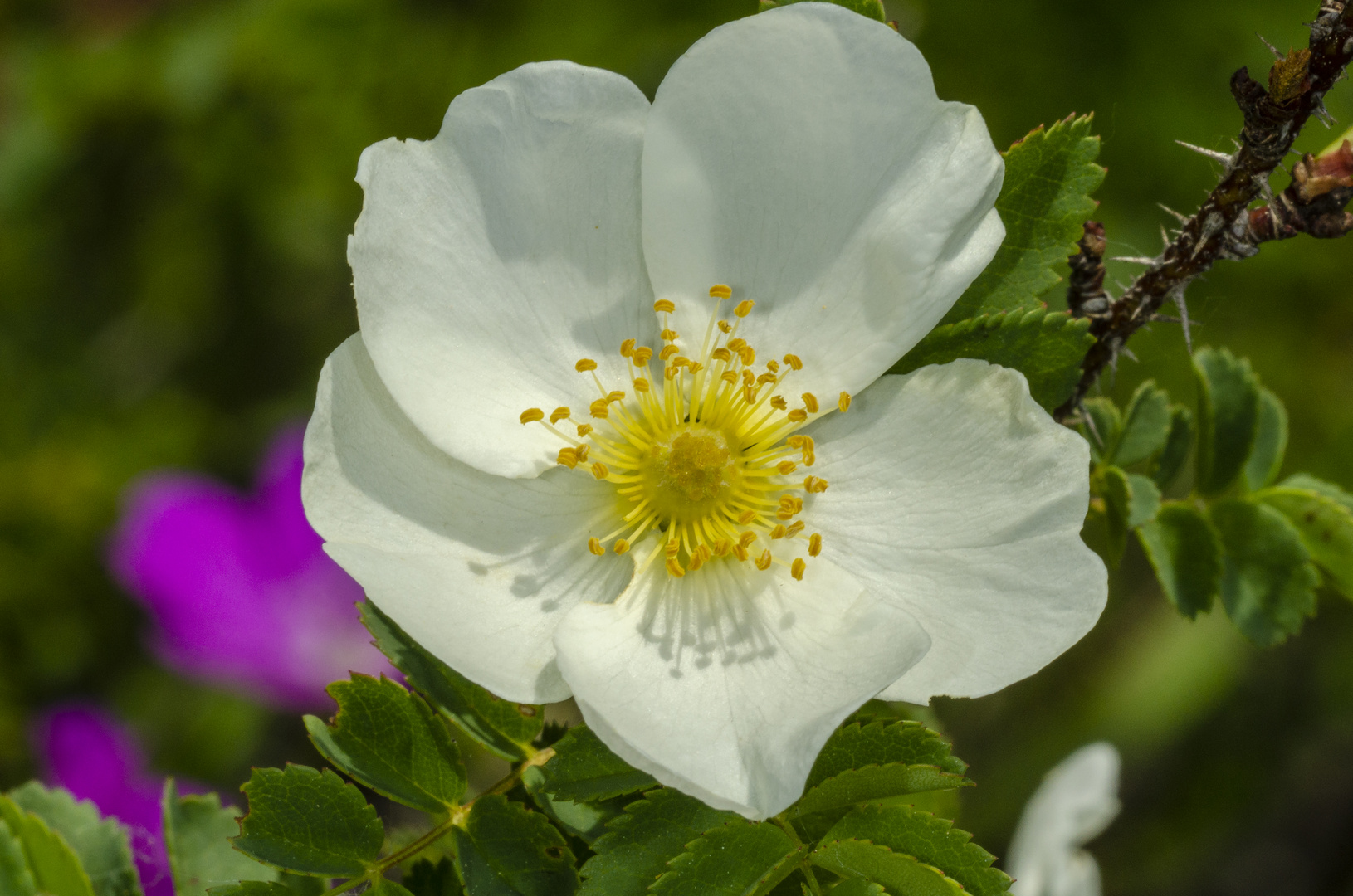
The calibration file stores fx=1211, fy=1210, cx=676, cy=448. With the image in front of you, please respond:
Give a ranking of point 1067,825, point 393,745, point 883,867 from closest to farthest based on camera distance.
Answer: point 883,867
point 393,745
point 1067,825

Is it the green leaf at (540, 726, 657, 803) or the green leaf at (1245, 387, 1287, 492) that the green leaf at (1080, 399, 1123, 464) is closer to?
the green leaf at (1245, 387, 1287, 492)

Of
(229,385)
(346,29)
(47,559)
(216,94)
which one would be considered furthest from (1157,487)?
(229,385)

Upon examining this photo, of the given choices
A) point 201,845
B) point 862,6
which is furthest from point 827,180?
point 201,845

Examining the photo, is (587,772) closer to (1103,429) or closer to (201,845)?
(201,845)

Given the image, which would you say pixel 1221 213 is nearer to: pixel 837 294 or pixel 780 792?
pixel 837 294

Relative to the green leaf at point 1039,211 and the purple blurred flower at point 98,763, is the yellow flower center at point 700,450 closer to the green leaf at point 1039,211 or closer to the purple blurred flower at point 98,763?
the green leaf at point 1039,211

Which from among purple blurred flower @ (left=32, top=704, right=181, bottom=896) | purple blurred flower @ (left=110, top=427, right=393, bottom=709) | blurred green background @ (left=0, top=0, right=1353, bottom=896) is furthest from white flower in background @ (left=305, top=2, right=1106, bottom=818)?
purple blurred flower @ (left=110, top=427, right=393, bottom=709)
